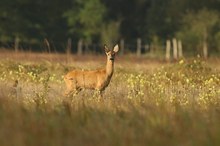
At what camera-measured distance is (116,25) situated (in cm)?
5734

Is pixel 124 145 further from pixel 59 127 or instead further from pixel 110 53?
pixel 110 53

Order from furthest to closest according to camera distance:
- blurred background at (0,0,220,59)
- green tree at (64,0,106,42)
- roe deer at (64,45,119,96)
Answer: green tree at (64,0,106,42) < blurred background at (0,0,220,59) < roe deer at (64,45,119,96)

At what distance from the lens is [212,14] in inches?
2082

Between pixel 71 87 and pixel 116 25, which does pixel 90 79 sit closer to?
pixel 71 87

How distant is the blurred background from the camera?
50.1 metres

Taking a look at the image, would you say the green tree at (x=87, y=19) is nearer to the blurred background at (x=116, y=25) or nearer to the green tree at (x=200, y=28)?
the blurred background at (x=116, y=25)

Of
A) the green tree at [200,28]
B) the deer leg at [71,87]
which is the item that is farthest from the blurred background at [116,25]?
the deer leg at [71,87]

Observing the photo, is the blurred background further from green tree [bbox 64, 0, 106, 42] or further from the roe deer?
the roe deer

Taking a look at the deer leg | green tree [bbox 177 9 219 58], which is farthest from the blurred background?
the deer leg

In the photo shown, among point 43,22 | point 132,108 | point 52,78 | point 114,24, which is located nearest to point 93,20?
point 114,24

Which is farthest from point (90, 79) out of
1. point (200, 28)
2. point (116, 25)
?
point (116, 25)

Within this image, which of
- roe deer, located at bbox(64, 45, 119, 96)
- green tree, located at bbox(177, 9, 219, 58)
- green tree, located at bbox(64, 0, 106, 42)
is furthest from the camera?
green tree, located at bbox(64, 0, 106, 42)

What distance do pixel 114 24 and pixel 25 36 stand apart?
10125mm

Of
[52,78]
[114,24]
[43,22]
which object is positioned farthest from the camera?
[114,24]
